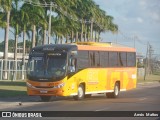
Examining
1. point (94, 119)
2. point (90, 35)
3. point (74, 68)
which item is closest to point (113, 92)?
point (74, 68)

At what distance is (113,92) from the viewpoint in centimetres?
3291

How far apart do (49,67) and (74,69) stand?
5.05 feet

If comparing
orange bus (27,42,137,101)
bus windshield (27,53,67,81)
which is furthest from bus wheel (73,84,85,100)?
bus windshield (27,53,67,81)

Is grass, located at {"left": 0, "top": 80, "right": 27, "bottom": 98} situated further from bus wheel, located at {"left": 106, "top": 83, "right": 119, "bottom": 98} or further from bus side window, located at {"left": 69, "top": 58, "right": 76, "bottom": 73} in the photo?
bus wheel, located at {"left": 106, "top": 83, "right": 119, "bottom": 98}

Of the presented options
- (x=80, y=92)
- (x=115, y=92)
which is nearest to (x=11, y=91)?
(x=80, y=92)

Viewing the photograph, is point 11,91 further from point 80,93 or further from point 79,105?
point 79,105

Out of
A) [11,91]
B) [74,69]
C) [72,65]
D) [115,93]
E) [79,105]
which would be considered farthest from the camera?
[11,91]

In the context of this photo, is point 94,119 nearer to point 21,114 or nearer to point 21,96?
point 21,114

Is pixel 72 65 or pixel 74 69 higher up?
pixel 72 65

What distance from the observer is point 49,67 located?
90.1 feet

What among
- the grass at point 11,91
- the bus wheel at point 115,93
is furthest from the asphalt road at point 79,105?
the bus wheel at point 115,93

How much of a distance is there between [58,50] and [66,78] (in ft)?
5.37

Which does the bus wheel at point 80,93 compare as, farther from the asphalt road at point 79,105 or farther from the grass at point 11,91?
the grass at point 11,91

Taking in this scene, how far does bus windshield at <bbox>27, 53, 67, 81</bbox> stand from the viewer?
27344 mm
